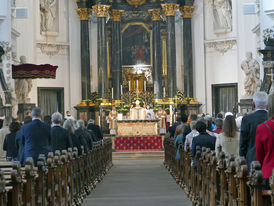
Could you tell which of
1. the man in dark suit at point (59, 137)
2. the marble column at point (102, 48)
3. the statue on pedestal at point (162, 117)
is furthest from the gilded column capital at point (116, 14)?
the man in dark suit at point (59, 137)

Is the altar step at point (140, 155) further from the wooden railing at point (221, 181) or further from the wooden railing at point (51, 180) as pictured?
the wooden railing at point (221, 181)

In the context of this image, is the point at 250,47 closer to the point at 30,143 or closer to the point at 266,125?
the point at 30,143

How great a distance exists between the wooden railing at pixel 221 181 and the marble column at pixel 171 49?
47.7 feet

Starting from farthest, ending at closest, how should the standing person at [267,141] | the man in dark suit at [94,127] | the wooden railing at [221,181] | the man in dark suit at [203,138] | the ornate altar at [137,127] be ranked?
the ornate altar at [137,127] → the man in dark suit at [94,127] → the man in dark suit at [203,138] → the standing person at [267,141] → the wooden railing at [221,181]

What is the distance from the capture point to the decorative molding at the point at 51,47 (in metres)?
27.4

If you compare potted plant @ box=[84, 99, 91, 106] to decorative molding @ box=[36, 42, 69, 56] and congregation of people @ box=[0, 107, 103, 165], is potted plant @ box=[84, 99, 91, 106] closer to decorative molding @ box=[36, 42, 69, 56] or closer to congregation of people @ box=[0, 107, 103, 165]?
decorative molding @ box=[36, 42, 69, 56]

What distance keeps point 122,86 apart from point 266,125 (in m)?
23.5

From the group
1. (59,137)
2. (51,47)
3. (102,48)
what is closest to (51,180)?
(59,137)

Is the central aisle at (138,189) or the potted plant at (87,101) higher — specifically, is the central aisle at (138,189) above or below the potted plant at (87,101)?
below

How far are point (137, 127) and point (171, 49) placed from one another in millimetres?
5347

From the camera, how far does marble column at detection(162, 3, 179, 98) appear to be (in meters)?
27.7

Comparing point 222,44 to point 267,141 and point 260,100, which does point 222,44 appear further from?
point 267,141

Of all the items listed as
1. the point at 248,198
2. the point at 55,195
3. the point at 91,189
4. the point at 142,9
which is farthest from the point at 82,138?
the point at 142,9

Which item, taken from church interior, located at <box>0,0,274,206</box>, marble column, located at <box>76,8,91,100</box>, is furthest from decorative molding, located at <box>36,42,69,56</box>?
marble column, located at <box>76,8,91,100</box>
